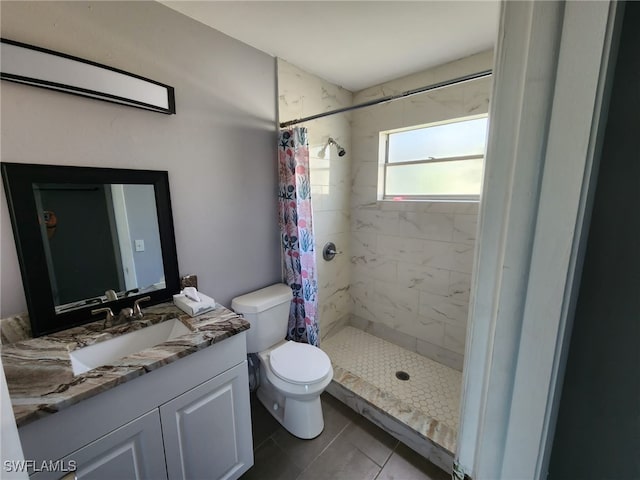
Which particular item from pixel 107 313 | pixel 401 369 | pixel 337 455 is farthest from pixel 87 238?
pixel 401 369

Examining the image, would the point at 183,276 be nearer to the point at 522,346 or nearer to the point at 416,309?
the point at 522,346

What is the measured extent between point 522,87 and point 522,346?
34 cm

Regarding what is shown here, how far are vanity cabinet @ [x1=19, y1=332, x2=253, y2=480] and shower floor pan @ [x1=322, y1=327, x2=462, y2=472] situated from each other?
828 millimetres

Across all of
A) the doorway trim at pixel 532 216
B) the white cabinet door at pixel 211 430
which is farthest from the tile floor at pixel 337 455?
the doorway trim at pixel 532 216

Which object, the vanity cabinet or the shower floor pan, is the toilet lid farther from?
the shower floor pan

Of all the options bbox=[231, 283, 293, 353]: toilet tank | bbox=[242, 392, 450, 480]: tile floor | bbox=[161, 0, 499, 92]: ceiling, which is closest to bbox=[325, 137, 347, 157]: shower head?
bbox=[161, 0, 499, 92]: ceiling

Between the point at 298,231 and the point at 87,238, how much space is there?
1130 millimetres

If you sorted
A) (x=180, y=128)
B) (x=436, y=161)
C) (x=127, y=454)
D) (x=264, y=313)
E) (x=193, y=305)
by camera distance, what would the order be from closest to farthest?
1. (x=127, y=454)
2. (x=193, y=305)
3. (x=180, y=128)
4. (x=264, y=313)
5. (x=436, y=161)

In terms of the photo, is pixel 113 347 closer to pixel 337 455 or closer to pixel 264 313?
pixel 264 313

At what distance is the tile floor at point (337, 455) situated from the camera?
1.46 meters

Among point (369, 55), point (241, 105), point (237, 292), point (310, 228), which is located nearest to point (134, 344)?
point (237, 292)

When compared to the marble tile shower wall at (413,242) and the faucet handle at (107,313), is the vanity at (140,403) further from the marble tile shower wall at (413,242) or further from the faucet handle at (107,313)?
the marble tile shower wall at (413,242)

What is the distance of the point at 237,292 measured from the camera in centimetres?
184

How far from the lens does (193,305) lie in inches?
53.3
